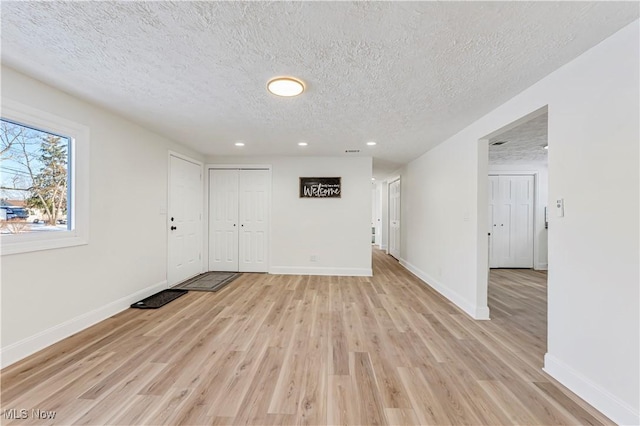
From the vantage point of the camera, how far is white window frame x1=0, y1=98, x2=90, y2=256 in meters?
1.93

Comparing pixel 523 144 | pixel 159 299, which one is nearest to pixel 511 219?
pixel 523 144

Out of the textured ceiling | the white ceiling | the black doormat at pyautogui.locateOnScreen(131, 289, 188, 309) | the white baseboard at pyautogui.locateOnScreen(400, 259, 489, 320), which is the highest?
the textured ceiling

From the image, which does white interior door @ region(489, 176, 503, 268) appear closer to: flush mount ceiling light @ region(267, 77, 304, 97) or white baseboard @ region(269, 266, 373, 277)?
white baseboard @ region(269, 266, 373, 277)

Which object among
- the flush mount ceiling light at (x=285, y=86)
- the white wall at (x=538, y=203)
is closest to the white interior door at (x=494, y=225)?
the white wall at (x=538, y=203)

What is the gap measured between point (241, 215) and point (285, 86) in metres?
3.27

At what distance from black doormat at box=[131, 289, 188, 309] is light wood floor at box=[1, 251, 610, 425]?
127 mm

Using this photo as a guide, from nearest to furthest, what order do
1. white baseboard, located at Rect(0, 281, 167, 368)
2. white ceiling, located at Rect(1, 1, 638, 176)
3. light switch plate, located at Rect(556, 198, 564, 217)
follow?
white ceiling, located at Rect(1, 1, 638, 176)
light switch plate, located at Rect(556, 198, 564, 217)
white baseboard, located at Rect(0, 281, 167, 368)

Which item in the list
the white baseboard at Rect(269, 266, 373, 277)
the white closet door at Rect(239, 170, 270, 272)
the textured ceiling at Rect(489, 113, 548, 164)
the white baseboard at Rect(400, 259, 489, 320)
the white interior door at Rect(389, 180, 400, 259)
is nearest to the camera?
the white baseboard at Rect(400, 259, 489, 320)

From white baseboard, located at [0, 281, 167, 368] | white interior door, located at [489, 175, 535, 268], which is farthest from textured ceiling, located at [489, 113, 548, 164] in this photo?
white baseboard, located at [0, 281, 167, 368]

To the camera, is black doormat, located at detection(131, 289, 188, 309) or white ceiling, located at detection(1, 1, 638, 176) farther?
black doormat, located at detection(131, 289, 188, 309)

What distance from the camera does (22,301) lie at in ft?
6.46

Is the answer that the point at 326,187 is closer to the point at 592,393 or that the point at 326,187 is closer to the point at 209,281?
the point at 209,281

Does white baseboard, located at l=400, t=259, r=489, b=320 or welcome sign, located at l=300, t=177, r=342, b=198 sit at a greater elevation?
welcome sign, located at l=300, t=177, r=342, b=198

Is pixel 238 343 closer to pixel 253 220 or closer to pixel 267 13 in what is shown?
pixel 267 13
